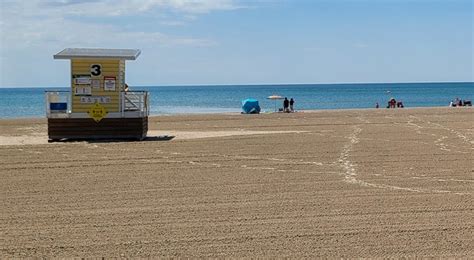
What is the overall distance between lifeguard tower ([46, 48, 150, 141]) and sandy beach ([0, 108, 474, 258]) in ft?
5.15

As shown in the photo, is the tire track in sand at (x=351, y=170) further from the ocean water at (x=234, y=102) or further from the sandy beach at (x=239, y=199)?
the ocean water at (x=234, y=102)

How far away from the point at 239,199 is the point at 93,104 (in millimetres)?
11858

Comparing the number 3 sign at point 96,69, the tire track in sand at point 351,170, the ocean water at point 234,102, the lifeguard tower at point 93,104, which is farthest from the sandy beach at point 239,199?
the ocean water at point 234,102

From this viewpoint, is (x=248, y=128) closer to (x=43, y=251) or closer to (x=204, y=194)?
(x=204, y=194)

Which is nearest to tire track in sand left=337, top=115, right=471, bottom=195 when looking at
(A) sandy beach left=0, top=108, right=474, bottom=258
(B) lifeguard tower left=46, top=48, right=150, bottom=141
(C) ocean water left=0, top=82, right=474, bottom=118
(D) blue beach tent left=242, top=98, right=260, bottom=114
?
(A) sandy beach left=0, top=108, right=474, bottom=258

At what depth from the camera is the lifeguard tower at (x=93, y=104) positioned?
22.1 m

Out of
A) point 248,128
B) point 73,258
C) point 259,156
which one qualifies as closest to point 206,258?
point 73,258

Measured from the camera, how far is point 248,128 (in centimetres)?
2808

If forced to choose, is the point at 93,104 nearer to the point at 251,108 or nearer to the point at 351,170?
the point at 351,170

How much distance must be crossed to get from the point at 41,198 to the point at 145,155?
6451 millimetres

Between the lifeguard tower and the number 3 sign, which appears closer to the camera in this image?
the lifeguard tower

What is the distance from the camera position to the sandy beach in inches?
324

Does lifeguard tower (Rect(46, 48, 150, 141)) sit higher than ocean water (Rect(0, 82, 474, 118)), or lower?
higher

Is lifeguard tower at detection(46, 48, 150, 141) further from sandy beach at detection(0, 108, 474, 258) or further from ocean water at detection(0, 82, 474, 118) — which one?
ocean water at detection(0, 82, 474, 118)
